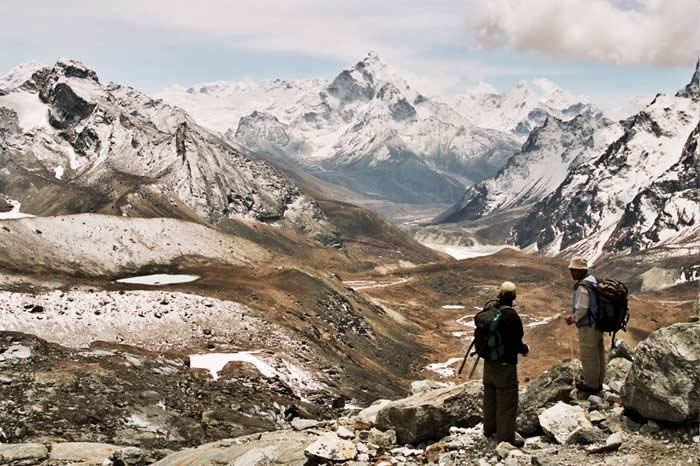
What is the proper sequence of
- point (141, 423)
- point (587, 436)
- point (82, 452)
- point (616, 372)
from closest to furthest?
point (587, 436), point (616, 372), point (82, 452), point (141, 423)

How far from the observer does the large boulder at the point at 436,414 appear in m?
17.1

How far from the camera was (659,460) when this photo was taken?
11898mm

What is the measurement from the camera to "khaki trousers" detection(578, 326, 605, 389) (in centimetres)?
1559

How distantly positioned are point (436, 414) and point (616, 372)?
517 cm

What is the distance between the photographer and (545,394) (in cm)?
1627

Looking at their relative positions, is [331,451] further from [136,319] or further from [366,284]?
A: [366,284]

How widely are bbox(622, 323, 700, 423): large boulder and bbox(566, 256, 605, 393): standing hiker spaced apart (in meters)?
1.62

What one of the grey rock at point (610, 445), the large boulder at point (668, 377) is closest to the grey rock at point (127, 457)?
the grey rock at point (610, 445)

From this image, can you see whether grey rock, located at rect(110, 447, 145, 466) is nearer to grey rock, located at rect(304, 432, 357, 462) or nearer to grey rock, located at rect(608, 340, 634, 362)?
grey rock, located at rect(304, 432, 357, 462)

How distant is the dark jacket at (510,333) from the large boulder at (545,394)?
1911mm

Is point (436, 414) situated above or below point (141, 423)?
above

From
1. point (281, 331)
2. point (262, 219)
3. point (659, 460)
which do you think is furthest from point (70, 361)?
point (262, 219)

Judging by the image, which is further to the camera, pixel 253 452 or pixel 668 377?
Result: pixel 253 452

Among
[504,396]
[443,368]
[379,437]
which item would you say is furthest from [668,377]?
[443,368]
